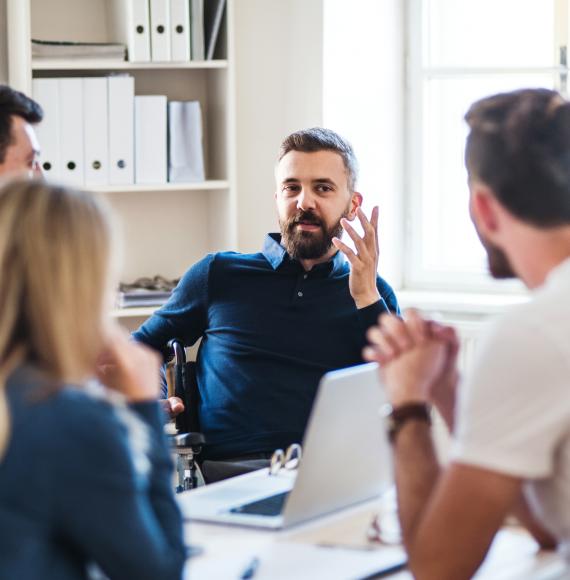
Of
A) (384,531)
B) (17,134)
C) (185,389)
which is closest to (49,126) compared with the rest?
(17,134)

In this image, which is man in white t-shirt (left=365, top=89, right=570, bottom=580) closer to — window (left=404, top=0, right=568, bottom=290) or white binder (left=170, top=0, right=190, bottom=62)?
white binder (left=170, top=0, right=190, bottom=62)

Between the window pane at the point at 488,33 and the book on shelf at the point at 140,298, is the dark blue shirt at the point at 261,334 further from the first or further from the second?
the window pane at the point at 488,33

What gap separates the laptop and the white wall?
205 cm

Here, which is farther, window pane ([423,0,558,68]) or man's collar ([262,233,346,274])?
window pane ([423,0,558,68])

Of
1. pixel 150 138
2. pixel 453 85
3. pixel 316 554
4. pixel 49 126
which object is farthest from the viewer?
pixel 453 85

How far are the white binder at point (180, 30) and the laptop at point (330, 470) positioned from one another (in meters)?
2.02

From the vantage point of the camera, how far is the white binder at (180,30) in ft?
12.0

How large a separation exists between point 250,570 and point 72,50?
2431mm

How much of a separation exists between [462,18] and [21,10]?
1.54 metres

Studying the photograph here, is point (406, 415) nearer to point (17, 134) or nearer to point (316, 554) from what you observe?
point (316, 554)

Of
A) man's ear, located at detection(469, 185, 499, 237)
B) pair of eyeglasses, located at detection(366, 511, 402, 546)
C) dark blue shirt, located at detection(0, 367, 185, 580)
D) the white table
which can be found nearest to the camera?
dark blue shirt, located at detection(0, 367, 185, 580)

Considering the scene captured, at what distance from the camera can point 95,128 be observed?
367cm

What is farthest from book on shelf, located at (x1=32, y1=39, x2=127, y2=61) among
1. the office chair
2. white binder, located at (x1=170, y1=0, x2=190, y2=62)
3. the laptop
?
the laptop

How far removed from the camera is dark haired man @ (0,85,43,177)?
8.32 ft
